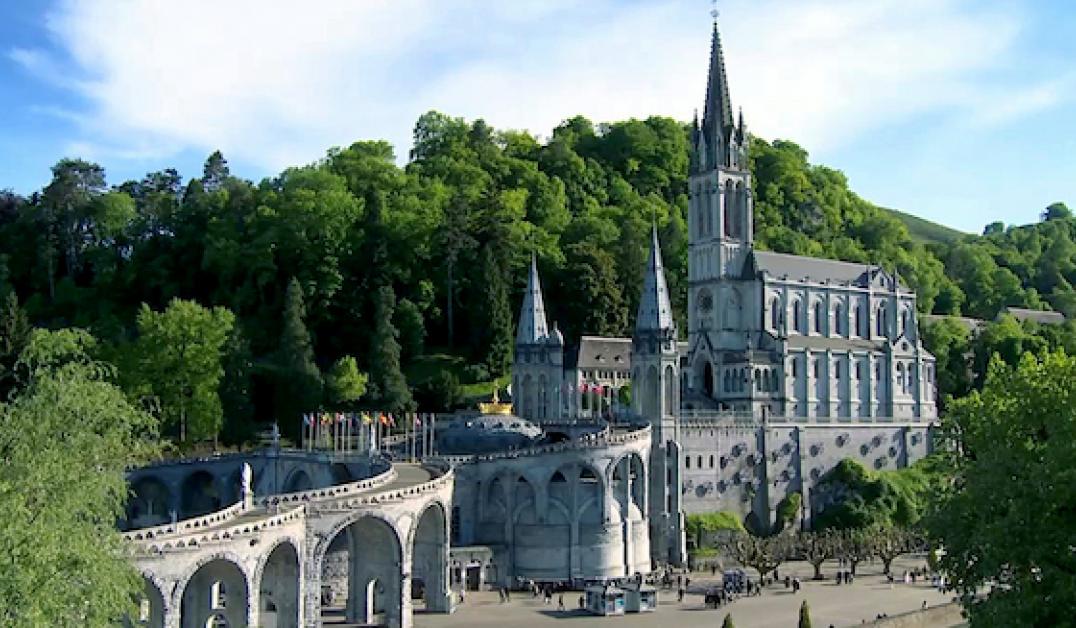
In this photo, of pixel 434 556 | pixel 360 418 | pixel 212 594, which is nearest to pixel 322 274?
pixel 360 418

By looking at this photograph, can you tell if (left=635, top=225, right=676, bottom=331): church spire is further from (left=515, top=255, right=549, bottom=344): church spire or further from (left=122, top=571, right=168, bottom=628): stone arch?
(left=122, top=571, right=168, bottom=628): stone arch

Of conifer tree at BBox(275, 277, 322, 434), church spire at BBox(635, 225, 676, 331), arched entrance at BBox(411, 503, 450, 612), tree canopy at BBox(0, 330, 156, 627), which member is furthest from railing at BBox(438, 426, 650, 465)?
tree canopy at BBox(0, 330, 156, 627)

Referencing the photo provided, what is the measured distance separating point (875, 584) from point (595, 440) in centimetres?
1745

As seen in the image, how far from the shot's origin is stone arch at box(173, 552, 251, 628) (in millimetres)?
40844

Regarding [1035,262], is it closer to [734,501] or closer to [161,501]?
[734,501]

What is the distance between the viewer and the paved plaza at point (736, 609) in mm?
52688

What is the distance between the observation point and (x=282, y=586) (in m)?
45.0

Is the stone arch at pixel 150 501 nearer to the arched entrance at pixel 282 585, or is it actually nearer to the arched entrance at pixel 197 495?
the arched entrance at pixel 197 495

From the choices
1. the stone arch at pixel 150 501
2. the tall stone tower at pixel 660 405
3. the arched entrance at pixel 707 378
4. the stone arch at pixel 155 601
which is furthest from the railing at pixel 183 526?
the arched entrance at pixel 707 378

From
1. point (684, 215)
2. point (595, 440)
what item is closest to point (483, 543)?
point (595, 440)

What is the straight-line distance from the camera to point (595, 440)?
64.9 metres

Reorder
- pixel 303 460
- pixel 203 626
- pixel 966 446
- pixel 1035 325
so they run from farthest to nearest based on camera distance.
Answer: pixel 1035 325 → pixel 303 460 → pixel 203 626 → pixel 966 446

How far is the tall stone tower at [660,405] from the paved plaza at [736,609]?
5147mm

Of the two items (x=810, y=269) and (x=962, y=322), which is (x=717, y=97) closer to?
(x=810, y=269)
